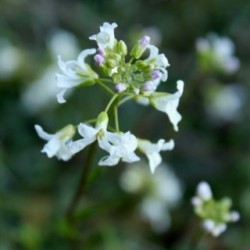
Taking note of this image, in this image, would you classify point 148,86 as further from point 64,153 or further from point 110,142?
point 64,153

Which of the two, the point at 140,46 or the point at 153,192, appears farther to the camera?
the point at 153,192

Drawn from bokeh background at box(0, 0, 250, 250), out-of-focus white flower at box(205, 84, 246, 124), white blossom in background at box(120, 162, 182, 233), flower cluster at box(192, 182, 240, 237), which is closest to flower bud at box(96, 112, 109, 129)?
flower cluster at box(192, 182, 240, 237)

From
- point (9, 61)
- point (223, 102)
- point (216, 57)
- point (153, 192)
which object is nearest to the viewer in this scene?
point (216, 57)

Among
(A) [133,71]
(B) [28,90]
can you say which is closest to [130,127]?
(B) [28,90]

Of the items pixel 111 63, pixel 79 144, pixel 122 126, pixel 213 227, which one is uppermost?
pixel 111 63

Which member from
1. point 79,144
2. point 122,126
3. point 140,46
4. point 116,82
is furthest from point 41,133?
point 122,126

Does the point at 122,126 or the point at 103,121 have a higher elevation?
the point at 103,121

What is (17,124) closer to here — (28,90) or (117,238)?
(28,90)
